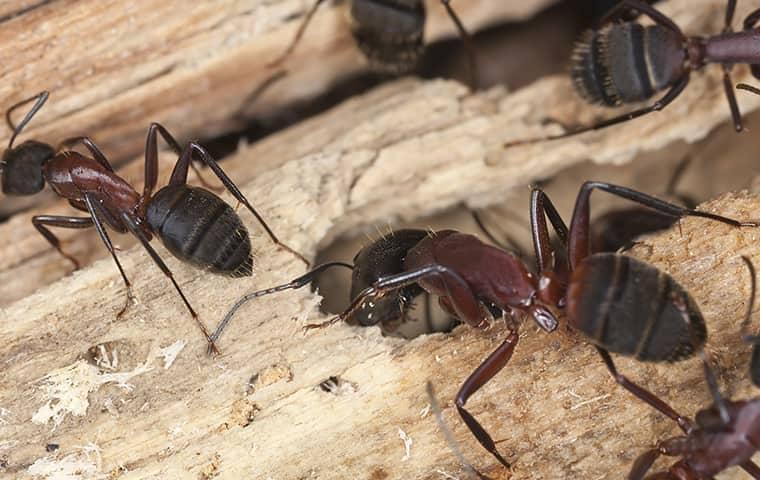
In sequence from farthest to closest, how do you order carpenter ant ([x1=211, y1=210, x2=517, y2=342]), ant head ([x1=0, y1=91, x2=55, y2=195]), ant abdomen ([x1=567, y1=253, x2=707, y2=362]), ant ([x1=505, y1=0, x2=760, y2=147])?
ant ([x1=505, y1=0, x2=760, y2=147]) < ant head ([x1=0, y1=91, x2=55, y2=195]) < carpenter ant ([x1=211, y1=210, x2=517, y2=342]) < ant abdomen ([x1=567, y1=253, x2=707, y2=362])

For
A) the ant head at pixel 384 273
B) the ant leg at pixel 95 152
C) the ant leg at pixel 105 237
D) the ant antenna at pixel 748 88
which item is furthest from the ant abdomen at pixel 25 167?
the ant antenna at pixel 748 88

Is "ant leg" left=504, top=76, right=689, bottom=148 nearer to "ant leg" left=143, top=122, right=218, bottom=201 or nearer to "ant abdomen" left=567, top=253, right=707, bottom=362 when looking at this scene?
"ant abdomen" left=567, top=253, right=707, bottom=362

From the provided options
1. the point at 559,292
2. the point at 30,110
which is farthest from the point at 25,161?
the point at 559,292

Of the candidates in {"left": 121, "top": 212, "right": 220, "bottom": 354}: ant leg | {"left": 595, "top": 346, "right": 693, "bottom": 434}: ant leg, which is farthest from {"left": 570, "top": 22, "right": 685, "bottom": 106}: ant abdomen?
{"left": 121, "top": 212, "right": 220, "bottom": 354}: ant leg

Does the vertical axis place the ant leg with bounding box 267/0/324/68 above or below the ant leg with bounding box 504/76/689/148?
above

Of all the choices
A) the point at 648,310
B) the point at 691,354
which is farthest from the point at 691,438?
the point at 648,310

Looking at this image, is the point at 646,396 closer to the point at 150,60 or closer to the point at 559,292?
the point at 559,292

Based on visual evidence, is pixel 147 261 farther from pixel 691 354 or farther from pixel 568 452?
pixel 691 354

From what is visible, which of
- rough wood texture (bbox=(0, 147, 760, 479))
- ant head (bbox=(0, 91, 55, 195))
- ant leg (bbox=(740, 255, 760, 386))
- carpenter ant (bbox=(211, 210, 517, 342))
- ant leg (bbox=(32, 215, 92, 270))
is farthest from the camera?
ant head (bbox=(0, 91, 55, 195))
